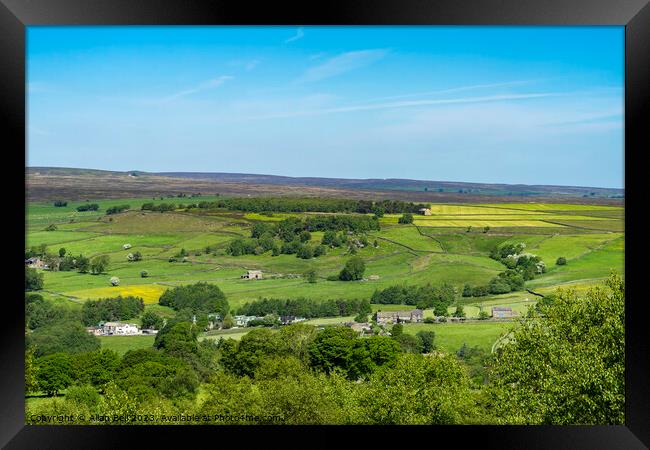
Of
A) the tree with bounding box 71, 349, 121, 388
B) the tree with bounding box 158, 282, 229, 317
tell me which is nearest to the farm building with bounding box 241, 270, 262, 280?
the tree with bounding box 158, 282, 229, 317

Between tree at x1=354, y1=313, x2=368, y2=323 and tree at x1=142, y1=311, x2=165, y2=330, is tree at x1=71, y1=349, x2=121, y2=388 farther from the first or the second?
tree at x1=354, y1=313, x2=368, y2=323

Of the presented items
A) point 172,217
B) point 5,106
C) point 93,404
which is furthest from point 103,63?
point 5,106

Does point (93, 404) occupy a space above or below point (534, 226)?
below

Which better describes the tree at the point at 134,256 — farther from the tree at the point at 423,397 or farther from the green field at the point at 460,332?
the tree at the point at 423,397

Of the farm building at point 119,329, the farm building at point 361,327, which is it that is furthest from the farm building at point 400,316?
the farm building at point 119,329

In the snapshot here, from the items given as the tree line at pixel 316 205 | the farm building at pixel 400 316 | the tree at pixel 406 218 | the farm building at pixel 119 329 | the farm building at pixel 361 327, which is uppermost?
the tree line at pixel 316 205

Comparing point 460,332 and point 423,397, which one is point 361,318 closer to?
point 460,332

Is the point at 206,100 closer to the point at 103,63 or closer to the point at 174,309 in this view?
the point at 103,63
